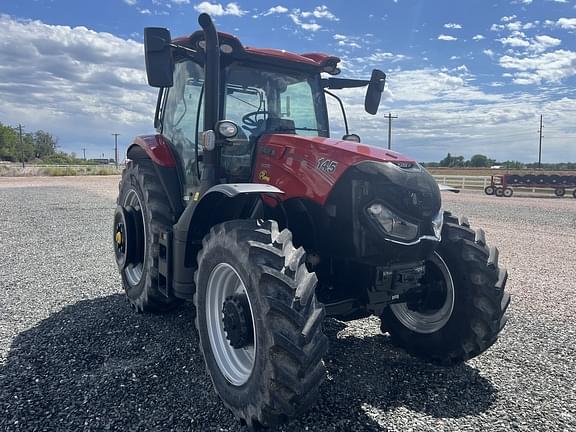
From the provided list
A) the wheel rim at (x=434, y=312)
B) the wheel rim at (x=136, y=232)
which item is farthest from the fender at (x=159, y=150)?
the wheel rim at (x=434, y=312)

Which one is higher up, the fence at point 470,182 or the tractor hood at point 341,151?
the tractor hood at point 341,151

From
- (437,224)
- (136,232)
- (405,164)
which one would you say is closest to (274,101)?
(405,164)

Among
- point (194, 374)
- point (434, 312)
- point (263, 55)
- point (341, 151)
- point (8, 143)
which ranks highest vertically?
point (8, 143)

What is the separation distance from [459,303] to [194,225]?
2.18 meters

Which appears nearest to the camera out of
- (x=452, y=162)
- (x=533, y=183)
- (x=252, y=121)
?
(x=252, y=121)

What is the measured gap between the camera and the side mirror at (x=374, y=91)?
15.4ft

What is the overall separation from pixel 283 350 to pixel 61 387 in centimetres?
184

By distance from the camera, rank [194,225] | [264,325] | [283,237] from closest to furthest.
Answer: [264,325] < [283,237] < [194,225]

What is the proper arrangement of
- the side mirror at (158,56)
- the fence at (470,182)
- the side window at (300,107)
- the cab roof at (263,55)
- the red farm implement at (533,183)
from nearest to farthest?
the side mirror at (158,56) < the cab roof at (263,55) < the side window at (300,107) < the red farm implement at (533,183) < the fence at (470,182)

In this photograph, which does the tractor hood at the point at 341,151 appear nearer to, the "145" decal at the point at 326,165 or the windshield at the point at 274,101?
the "145" decal at the point at 326,165

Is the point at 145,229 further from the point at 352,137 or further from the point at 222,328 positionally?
the point at 352,137

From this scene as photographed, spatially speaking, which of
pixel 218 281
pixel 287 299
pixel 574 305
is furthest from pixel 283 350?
pixel 574 305

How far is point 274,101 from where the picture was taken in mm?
4199

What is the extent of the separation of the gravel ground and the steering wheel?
6.34 feet
